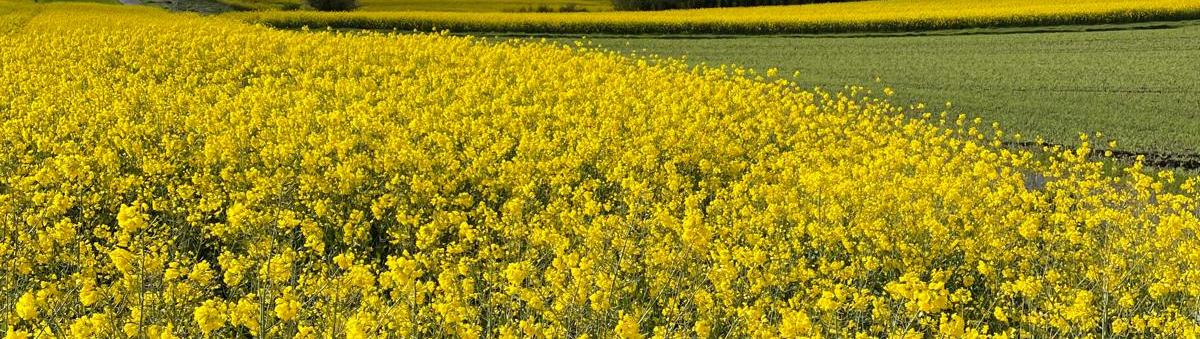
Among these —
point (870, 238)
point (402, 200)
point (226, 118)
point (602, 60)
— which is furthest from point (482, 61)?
point (870, 238)

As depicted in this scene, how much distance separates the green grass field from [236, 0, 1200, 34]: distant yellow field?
5.54 feet

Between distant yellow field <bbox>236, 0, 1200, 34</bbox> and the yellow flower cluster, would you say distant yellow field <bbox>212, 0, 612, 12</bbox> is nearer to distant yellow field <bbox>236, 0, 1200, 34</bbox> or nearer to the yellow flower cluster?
distant yellow field <bbox>236, 0, 1200, 34</bbox>

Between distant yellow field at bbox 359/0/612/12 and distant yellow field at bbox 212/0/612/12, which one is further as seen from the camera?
distant yellow field at bbox 359/0/612/12

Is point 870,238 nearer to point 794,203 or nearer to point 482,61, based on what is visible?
point 794,203

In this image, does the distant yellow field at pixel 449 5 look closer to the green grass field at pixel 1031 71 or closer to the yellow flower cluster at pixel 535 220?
the green grass field at pixel 1031 71

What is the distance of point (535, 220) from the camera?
5277mm

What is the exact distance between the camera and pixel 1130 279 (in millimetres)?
5207

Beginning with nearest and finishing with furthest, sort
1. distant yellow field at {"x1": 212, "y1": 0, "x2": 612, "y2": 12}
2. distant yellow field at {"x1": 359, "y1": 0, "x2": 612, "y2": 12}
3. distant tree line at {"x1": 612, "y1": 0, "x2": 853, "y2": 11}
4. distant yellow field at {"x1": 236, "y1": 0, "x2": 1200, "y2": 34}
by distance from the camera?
distant yellow field at {"x1": 236, "y1": 0, "x2": 1200, "y2": 34}, distant tree line at {"x1": 612, "y1": 0, "x2": 853, "y2": 11}, distant yellow field at {"x1": 212, "y1": 0, "x2": 612, "y2": 12}, distant yellow field at {"x1": 359, "y1": 0, "x2": 612, "y2": 12}

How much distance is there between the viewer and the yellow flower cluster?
371 centimetres

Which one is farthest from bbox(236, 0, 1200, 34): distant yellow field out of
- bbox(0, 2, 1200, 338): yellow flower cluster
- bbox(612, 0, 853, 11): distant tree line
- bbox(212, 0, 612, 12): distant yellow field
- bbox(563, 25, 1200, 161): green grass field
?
bbox(0, 2, 1200, 338): yellow flower cluster

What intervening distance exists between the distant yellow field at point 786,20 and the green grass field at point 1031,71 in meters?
1.69

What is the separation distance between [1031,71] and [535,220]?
1688cm

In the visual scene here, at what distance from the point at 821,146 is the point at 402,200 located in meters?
5.12

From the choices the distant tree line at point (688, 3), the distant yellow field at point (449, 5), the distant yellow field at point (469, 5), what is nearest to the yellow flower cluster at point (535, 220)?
the distant tree line at point (688, 3)
